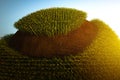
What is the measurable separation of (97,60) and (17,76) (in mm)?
3518

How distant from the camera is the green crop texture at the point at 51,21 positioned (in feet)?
54.4

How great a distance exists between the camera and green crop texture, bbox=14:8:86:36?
1658 centimetres

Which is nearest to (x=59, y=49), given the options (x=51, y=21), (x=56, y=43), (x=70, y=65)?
(x=56, y=43)

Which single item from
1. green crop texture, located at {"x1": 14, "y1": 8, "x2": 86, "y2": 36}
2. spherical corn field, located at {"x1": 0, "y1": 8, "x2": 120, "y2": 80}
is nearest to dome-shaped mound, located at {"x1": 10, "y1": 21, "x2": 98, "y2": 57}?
spherical corn field, located at {"x1": 0, "y1": 8, "x2": 120, "y2": 80}

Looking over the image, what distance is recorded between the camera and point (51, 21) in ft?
55.2

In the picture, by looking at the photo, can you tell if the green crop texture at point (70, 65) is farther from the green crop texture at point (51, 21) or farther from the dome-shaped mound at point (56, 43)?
Answer: the green crop texture at point (51, 21)

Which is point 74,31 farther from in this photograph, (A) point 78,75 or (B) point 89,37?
(A) point 78,75

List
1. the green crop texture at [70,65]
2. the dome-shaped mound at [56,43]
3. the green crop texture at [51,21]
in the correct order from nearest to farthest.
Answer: the green crop texture at [70,65] → the dome-shaped mound at [56,43] → the green crop texture at [51,21]

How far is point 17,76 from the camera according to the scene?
16.4 meters

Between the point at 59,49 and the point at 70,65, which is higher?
the point at 59,49

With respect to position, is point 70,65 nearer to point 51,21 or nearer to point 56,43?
point 56,43

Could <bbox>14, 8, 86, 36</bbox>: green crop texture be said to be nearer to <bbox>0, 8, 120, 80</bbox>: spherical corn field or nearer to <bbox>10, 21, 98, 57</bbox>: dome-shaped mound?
<bbox>0, 8, 120, 80</bbox>: spherical corn field

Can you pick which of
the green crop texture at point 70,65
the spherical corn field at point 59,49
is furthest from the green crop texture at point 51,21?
the green crop texture at point 70,65

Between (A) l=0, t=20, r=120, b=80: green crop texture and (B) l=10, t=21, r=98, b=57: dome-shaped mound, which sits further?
(B) l=10, t=21, r=98, b=57: dome-shaped mound
